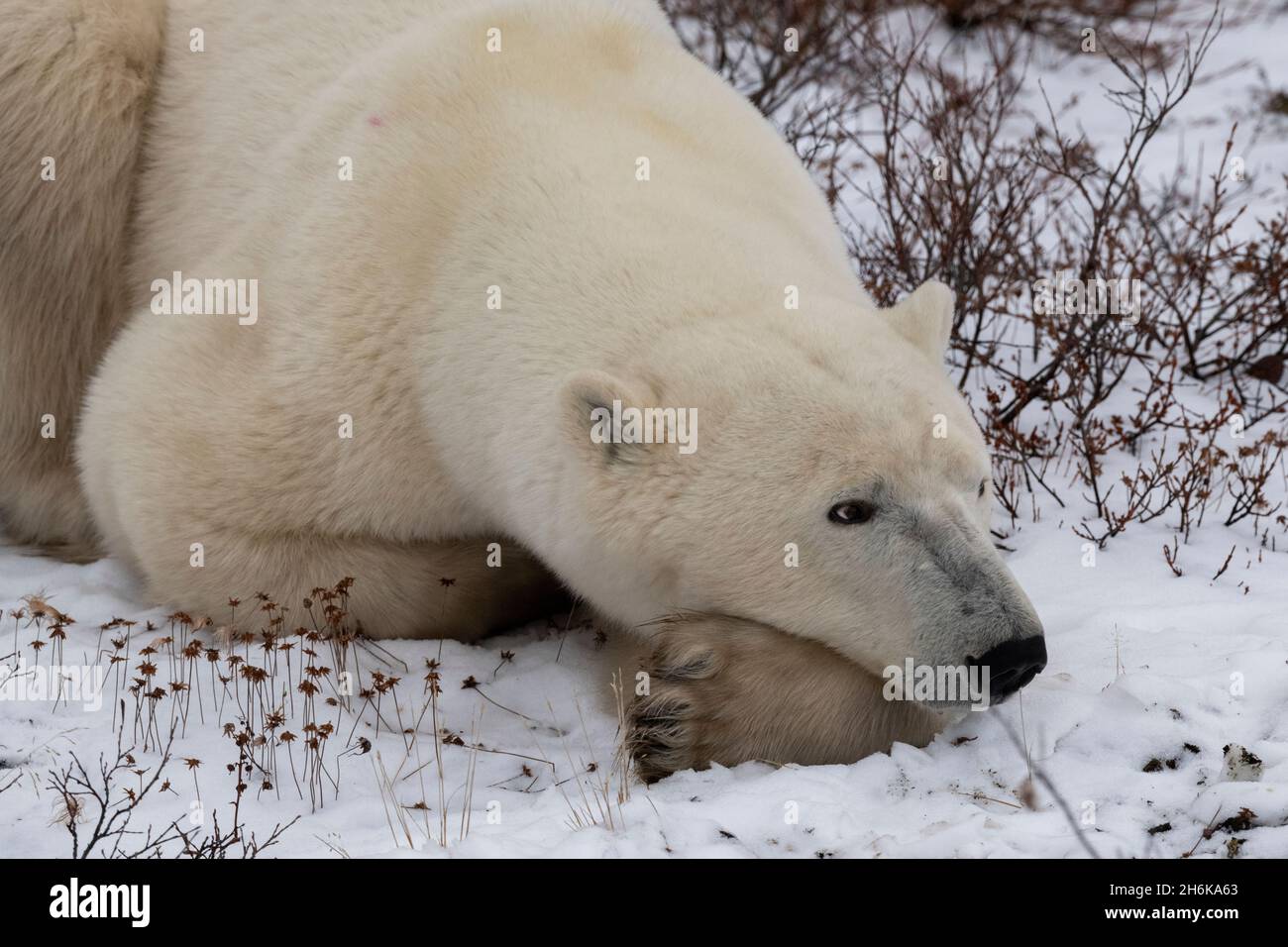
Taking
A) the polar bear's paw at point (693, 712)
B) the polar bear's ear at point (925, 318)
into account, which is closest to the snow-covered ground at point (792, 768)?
the polar bear's paw at point (693, 712)

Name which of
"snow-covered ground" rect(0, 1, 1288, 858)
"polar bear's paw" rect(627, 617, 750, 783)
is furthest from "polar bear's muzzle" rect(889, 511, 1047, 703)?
"polar bear's paw" rect(627, 617, 750, 783)

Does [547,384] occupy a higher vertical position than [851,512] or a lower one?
higher

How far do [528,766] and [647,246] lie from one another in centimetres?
111

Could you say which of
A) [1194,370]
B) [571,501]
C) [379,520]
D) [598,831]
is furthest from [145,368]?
[1194,370]

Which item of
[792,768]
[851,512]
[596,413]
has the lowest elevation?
[792,768]

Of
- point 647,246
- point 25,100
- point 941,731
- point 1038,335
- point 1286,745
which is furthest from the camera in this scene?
point 1038,335

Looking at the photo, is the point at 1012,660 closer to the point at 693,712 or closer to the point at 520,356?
the point at 693,712

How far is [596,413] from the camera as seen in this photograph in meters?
2.64

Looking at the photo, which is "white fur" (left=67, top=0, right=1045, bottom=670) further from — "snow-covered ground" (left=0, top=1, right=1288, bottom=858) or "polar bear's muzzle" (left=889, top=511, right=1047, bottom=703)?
"snow-covered ground" (left=0, top=1, right=1288, bottom=858)

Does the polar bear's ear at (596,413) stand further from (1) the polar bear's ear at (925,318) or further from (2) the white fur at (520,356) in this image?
(1) the polar bear's ear at (925,318)

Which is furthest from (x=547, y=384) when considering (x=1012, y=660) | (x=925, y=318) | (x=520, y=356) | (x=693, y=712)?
(x=1012, y=660)

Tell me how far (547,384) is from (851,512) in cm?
69
